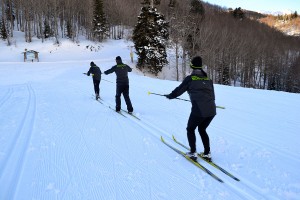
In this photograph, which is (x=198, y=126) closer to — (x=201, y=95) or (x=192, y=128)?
(x=192, y=128)

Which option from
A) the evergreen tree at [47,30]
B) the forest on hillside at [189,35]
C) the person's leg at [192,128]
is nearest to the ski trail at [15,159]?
the person's leg at [192,128]

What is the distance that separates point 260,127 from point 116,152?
448 centimetres

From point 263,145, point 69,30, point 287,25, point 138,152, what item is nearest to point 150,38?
point 69,30

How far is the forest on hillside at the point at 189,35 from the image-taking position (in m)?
39.5

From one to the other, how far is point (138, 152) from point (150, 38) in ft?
95.4

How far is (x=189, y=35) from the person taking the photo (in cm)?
3881

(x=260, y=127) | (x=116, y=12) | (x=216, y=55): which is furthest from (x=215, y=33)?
(x=260, y=127)

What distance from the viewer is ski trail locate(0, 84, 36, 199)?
4184mm

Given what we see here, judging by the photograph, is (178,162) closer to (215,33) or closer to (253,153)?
(253,153)

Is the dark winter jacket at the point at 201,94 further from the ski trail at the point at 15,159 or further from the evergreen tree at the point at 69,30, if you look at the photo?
the evergreen tree at the point at 69,30

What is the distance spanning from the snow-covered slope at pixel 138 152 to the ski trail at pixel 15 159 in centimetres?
2

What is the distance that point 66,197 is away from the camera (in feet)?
13.0

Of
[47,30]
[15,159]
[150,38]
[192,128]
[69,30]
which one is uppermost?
[69,30]

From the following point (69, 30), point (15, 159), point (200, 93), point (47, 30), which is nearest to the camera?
point (200, 93)
